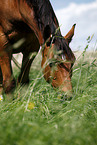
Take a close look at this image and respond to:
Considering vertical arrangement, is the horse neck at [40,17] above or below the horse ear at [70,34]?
above

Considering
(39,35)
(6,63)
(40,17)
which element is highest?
(40,17)

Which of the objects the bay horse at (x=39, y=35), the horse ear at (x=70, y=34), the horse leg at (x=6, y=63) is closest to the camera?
the bay horse at (x=39, y=35)

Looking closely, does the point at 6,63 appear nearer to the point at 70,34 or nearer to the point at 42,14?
the point at 42,14

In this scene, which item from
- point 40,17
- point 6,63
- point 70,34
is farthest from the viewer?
Answer: point 6,63

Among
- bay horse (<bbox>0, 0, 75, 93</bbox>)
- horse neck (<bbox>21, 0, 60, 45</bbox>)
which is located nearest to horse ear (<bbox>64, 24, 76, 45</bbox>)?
bay horse (<bbox>0, 0, 75, 93</bbox>)

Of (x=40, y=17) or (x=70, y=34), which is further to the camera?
(x=70, y=34)

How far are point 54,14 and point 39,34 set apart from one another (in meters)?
0.42

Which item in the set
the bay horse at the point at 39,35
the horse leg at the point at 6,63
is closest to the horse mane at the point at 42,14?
the bay horse at the point at 39,35

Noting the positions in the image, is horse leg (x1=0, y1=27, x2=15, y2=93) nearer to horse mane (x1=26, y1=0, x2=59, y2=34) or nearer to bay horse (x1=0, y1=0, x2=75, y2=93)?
bay horse (x1=0, y1=0, x2=75, y2=93)

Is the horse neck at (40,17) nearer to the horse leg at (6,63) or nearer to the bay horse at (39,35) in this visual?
the bay horse at (39,35)

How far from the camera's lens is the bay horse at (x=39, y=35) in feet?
6.61

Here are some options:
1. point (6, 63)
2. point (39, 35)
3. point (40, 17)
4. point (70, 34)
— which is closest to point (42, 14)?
point (40, 17)

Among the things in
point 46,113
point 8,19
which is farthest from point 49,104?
point 8,19

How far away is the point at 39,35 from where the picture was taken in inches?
84.2
